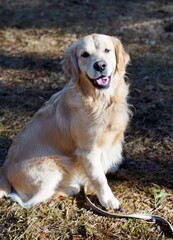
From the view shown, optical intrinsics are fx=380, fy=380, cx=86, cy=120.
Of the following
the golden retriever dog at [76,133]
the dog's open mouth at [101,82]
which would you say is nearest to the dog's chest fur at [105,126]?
the golden retriever dog at [76,133]

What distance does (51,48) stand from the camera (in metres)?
6.64

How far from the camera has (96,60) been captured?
3.37 m

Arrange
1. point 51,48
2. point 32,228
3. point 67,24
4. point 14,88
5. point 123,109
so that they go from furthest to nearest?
point 67,24 → point 51,48 → point 14,88 → point 123,109 → point 32,228

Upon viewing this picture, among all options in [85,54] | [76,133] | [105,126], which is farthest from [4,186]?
[85,54]

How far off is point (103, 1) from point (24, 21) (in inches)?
71.6

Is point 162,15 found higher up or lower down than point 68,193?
higher up

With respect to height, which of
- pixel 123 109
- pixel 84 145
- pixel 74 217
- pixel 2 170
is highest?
pixel 123 109

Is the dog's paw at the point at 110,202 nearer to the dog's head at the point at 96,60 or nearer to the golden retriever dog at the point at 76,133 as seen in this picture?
the golden retriever dog at the point at 76,133

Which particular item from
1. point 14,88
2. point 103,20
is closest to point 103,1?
point 103,20

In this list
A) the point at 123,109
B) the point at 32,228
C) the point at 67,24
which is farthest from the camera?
the point at 67,24

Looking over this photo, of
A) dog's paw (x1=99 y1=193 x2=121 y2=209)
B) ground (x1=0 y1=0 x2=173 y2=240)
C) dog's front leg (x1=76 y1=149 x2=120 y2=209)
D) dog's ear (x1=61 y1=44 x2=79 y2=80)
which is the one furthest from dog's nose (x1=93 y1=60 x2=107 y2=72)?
ground (x1=0 y1=0 x2=173 y2=240)

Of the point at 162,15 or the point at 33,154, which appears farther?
the point at 162,15

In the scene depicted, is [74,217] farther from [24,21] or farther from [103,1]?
[103,1]

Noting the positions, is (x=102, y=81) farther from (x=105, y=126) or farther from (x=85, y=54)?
(x=105, y=126)
